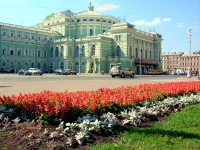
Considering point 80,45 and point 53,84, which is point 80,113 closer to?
point 53,84

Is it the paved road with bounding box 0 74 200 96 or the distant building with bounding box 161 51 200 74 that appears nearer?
the paved road with bounding box 0 74 200 96

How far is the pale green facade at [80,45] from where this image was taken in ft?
219

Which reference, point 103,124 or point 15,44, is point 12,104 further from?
point 15,44

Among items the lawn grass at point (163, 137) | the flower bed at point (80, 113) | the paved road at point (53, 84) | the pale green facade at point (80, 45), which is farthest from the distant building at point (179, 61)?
the lawn grass at point (163, 137)

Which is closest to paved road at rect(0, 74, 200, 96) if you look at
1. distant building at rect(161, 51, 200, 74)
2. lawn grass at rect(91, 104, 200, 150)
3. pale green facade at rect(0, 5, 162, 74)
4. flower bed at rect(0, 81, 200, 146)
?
flower bed at rect(0, 81, 200, 146)

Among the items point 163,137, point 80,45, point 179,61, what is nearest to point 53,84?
point 163,137

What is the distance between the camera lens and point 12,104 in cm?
668

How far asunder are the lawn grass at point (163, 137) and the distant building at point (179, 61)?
13270 cm

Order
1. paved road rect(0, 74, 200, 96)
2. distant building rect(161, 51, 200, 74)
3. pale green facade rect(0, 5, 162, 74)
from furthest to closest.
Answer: distant building rect(161, 51, 200, 74)
pale green facade rect(0, 5, 162, 74)
paved road rect(0, 74, 200, 96)

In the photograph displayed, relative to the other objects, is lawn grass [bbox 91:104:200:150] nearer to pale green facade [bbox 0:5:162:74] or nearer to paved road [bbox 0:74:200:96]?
paved road [bbox 0:74:200:96]

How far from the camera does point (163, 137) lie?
5367 mm

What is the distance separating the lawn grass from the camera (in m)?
4.72

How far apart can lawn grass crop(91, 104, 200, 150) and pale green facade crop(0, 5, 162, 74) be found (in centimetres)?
5915

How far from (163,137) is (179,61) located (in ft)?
459
